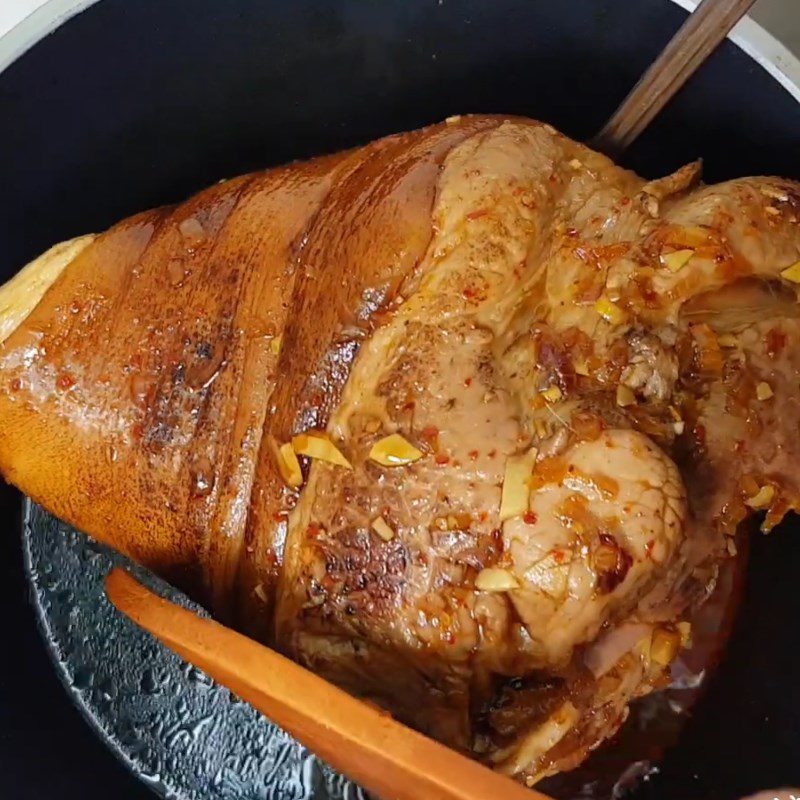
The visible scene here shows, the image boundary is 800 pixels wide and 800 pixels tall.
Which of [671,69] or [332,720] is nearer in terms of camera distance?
[332,720]

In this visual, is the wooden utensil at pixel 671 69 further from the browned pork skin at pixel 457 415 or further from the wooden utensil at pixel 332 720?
the wooden utensil at pixel 332 720

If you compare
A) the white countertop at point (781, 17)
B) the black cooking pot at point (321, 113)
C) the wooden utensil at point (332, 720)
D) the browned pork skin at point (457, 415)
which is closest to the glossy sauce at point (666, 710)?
the black cooking pot at point (321, 113)

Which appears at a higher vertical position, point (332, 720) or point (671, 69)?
point (671, 69)

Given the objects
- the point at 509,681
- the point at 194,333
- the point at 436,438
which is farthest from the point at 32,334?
the point at 509,681

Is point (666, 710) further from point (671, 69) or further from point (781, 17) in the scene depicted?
point (781, 17)

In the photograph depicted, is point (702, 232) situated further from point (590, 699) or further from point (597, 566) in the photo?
point (590, 699)

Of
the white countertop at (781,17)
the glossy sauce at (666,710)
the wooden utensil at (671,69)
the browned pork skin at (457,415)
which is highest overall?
the white countertop at (781,17)

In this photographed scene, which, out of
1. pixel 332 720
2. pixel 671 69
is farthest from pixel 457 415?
pixel 671 69
